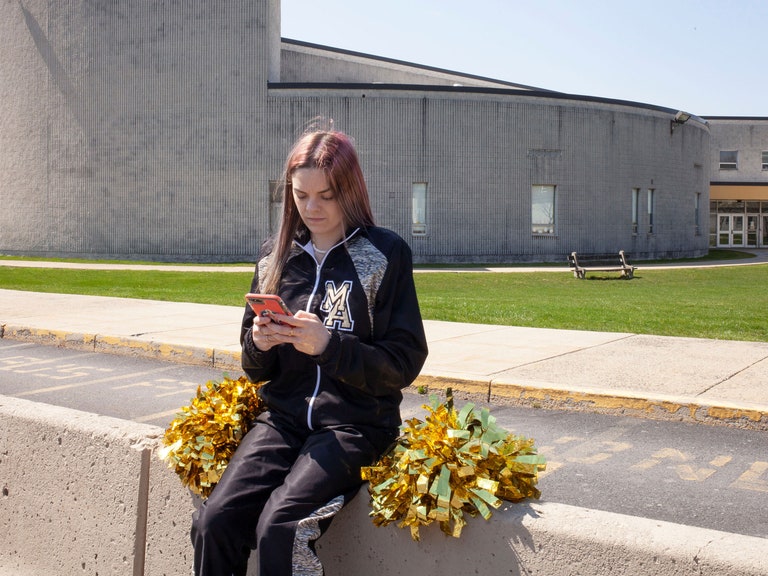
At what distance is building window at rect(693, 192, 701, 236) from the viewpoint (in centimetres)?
4328

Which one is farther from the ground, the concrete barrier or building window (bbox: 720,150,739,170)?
building window (bbox: 720,150,739,170)

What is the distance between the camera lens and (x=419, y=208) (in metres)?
34.0

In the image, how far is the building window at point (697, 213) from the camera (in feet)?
142

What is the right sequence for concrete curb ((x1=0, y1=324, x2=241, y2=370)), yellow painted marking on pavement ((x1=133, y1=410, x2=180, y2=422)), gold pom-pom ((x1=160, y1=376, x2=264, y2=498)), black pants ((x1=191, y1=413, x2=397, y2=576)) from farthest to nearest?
1. concrete curb ((x1=0, y1=324, x2=241, y2=370))
2. yellow painted marking on pavement ((x1=133, y1=410, x2=180, y2=422))
3. gold pom-pom ((x1=160, y1=376, x2=264, y2=498))
4. black pants ((x1=191, y1=413, x2=397, y2=576))

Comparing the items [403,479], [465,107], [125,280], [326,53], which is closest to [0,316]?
[125,280]

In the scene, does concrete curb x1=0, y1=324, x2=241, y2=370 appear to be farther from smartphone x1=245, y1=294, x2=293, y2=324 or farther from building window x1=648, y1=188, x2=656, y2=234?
building window x1=648, y1=188, x2=656, y2=234

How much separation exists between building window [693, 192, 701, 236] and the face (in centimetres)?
4266

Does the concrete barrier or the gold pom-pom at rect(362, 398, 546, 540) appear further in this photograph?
the gold pom-pom at rect(362, 398, 546, 540)

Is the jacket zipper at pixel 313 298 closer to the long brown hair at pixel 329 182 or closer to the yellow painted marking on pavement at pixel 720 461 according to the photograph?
the long brown hair at pixel 329 182

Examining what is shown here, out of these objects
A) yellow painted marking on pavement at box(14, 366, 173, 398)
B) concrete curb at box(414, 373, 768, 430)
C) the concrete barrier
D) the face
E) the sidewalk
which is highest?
the face

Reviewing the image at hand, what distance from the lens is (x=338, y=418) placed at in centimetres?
321

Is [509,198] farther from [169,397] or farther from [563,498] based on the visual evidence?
[563,498]

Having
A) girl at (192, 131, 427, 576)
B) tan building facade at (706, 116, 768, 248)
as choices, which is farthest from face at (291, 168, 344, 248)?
tan building facade at (706, 116, 768, 248)

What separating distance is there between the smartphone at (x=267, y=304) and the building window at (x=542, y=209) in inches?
1303
